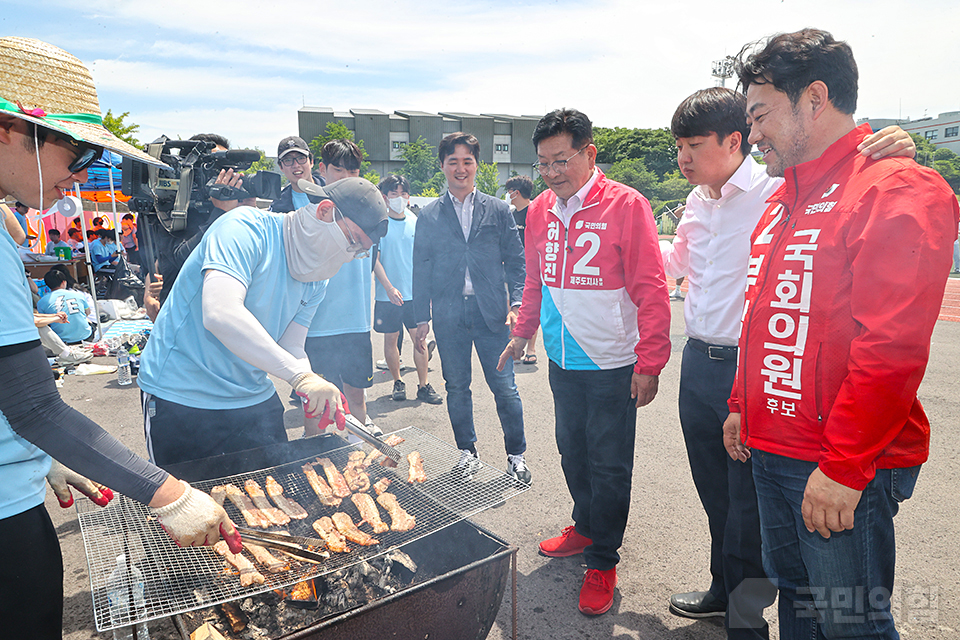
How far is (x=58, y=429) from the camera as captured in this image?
1408 millimetres

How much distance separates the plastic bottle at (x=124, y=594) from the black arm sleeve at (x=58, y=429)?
40 centimetres

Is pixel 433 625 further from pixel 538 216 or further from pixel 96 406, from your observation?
pixel 96 406

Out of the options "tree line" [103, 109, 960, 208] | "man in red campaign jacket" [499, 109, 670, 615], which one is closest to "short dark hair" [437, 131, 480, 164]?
"man in red campaign jacket" [499, 109, 670, 615]

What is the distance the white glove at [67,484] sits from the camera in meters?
1.95

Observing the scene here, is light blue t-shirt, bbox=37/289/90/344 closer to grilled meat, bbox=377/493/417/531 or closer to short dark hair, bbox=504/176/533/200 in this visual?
short dark hair, bbox=504/176/533/200

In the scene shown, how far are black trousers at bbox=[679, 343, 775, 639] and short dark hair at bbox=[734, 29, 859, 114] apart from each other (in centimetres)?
125

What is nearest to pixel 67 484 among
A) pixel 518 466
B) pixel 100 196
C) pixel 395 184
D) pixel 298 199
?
pixel 518 466

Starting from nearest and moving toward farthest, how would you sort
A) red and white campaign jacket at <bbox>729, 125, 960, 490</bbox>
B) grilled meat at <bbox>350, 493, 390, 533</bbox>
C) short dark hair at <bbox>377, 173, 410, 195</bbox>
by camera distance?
red and white campaign jacket at <bbox>729, 125, 960, 490</bbox> → grilled meat at <bbox>350, 493, 390, 533</bbox> → short dark hair at <bbox>377, 173, 410, 195</bbox>

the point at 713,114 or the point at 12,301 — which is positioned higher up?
the point at 713,114

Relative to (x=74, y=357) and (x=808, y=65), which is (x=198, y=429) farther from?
(x=74, y=357)

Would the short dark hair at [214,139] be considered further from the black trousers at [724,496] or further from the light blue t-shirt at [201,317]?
the black trousers at [724,496]

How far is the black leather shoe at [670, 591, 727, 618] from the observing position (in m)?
2.84

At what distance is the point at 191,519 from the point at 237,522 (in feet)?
2.56

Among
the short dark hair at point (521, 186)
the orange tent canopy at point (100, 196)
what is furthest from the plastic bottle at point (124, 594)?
the orange tent canopy at point (100, 196)
